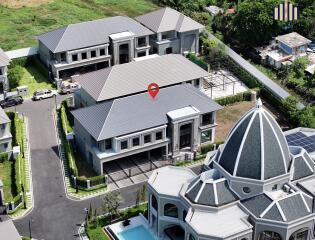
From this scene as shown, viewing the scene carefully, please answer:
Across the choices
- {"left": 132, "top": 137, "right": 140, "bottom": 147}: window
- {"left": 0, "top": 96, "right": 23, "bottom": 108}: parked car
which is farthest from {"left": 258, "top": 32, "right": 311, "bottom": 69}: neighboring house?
{"left": 0, "top": 96, "right": 23, "bottom": 108}: parked car

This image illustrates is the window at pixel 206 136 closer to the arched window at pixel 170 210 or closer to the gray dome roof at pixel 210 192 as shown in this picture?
the arched window at pixel 170 210

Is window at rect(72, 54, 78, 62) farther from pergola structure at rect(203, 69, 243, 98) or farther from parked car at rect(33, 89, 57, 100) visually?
pergola structure at rect(203, 69, 243, 98)

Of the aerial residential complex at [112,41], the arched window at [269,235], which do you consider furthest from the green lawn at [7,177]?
the arched window at [269,235]

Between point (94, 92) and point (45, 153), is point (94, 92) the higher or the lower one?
the higher one

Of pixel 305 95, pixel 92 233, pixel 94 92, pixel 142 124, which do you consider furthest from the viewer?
pixel 305 95

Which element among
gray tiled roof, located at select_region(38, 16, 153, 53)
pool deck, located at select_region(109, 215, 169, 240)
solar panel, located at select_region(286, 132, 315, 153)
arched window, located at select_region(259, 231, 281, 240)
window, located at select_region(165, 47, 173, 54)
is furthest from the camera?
window, located at select_region(165, 47, 173, 54)

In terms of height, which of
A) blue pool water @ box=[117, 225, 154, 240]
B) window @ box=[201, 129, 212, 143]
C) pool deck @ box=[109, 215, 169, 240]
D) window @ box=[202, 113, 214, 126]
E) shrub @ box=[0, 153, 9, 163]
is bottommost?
blue pool water @ box=[117, 225, 154, 240]

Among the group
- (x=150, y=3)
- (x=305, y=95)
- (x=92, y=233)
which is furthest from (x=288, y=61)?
(x=92, y=233)

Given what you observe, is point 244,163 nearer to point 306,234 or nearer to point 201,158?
point 306,234
